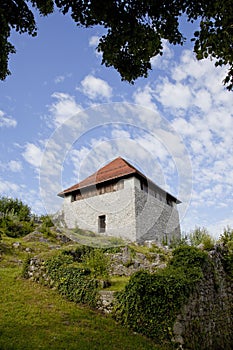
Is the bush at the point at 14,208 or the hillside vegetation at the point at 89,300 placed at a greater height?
the bush at the point at 14,208

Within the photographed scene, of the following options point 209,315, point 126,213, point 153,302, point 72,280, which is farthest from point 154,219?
point 153,302

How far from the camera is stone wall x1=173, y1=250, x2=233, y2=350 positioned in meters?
7.29

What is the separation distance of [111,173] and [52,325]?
54.4 feet

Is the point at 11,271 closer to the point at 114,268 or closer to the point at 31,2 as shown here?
the point at 114,268

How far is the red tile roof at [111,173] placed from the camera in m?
22.0

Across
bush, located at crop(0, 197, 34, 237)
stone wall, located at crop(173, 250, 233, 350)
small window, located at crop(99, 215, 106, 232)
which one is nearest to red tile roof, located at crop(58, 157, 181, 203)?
small window, located at crop(99, 215, 106, 232)

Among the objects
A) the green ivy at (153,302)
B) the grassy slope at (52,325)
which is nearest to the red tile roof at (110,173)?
the grassy slope at (52,325)

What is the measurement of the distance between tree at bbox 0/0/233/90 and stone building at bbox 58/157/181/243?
1567 cm

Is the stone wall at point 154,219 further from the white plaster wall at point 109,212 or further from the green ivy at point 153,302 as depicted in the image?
the green ivy at point 153,302

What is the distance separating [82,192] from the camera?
24141 mm

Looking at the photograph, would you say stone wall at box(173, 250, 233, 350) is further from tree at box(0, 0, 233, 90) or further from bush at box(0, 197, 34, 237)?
bush at box(0, 197, 34, 237)

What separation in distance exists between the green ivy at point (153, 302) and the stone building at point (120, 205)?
1271cm

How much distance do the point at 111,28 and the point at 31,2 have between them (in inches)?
60.9

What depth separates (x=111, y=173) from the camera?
75.6 ft
